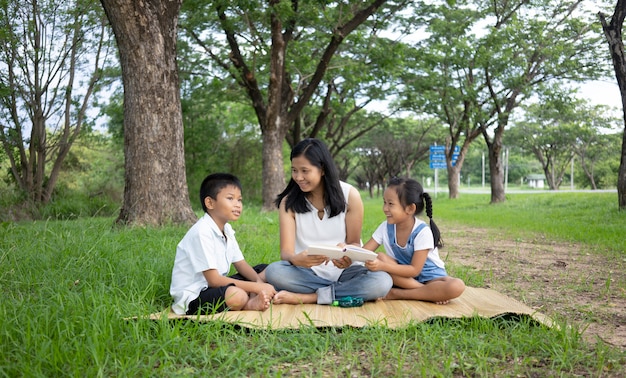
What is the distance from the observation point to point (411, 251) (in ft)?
13.6

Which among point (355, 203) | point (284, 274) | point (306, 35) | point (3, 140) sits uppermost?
point (306, 35)

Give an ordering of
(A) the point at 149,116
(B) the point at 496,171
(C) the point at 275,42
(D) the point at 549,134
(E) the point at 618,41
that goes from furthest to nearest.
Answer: (D) the point at 549,134, (B) the point at 496,171, (C) the point at 275,42, (E) the point at 618,41, (A) the point at 149,116

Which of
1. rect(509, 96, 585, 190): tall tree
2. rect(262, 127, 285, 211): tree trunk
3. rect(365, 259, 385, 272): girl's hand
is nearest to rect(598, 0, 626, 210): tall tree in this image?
rect(262, 127, 285, 211): tree trunk

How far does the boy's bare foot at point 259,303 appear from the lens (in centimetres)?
367

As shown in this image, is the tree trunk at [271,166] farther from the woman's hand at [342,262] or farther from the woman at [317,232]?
the woman's hand at [342,262]

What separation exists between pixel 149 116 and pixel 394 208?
4392 millimetres

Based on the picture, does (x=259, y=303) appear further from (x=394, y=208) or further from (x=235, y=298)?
(x=394, y=208)

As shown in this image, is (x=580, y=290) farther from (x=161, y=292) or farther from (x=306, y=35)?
(x=306, y=35)

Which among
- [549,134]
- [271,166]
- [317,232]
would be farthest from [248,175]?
[549,134]

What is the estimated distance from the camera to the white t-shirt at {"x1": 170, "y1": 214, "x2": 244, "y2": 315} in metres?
3.60

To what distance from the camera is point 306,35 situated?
1589 centimetres

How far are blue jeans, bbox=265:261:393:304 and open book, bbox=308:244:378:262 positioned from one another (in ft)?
1.24

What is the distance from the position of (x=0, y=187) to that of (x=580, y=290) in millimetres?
14074

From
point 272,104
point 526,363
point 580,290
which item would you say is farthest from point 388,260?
point 272,104
